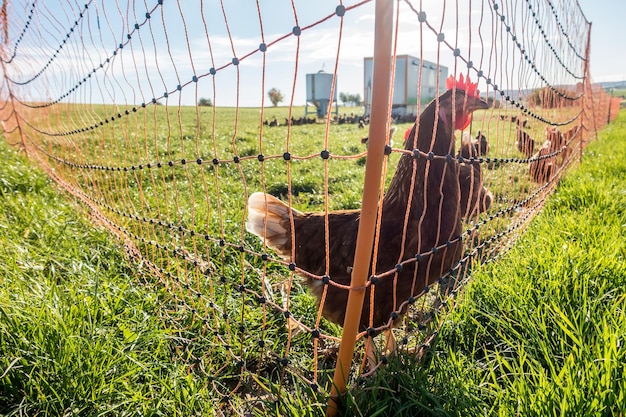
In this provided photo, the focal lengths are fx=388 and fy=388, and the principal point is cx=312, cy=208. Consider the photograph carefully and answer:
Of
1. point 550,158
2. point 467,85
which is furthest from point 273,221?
point 550,158

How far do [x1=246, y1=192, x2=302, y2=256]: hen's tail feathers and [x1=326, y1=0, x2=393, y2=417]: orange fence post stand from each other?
0.91m

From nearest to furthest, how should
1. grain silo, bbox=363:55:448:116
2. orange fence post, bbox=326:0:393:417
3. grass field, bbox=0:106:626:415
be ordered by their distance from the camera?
orange fence post, bbox=326:0:393:417
grass field, bbox=0:106:626:415
grain silo, bbox=363:55:448:116

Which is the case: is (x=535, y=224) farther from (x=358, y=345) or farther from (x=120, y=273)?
(x=120, y=273)

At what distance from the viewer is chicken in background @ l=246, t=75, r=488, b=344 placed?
168 cm

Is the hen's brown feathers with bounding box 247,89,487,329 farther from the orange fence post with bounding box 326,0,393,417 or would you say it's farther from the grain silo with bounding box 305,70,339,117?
the grain silo with bounding box 305,70,339,117

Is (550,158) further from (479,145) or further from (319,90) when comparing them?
(319,90)

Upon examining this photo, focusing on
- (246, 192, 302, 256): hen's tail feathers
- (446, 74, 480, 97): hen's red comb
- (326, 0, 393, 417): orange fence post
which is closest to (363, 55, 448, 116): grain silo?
(446, 74, 480, 97): hen's red comb

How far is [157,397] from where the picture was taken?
4.85ft

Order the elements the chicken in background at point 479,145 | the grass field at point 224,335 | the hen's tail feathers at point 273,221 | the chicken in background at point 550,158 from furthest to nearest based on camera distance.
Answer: the chicken in background at point 550,158 → the chicken in background at point 479,145 → the hen's tail feathers at point 273,221 → the grass field at point 224,335

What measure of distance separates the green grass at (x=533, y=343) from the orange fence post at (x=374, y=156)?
0.30 meters

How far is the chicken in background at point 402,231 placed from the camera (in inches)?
66.1

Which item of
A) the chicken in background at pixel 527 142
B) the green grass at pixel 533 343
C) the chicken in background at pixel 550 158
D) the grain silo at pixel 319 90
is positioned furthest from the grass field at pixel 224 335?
the grain silo at pixel 319 90

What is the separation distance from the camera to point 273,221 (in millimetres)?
2031

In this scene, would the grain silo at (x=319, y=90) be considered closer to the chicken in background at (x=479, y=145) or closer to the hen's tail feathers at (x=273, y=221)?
the chicken in background at (x=479, y=145)
